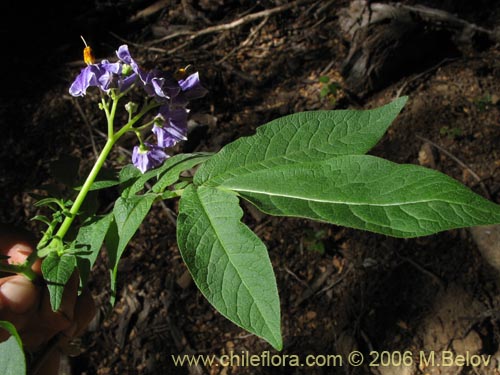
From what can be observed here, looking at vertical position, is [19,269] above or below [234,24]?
above

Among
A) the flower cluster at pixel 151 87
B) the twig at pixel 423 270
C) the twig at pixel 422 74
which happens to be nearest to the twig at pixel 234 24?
the twig at pixel 422 74

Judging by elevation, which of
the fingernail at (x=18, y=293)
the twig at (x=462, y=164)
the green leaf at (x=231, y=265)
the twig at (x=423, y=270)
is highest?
the green leaf at (x=231, y=265)

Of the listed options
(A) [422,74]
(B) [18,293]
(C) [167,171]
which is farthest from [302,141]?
(A) [422,74]

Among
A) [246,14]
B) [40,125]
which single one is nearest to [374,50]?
[246,14]

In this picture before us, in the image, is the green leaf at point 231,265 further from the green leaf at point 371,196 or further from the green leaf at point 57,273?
the green leaf at point 57,273

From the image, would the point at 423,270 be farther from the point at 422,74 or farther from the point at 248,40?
the point at 248,40

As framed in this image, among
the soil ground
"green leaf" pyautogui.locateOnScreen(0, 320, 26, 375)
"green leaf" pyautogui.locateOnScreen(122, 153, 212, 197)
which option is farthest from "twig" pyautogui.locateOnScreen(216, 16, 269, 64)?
"green leaf" pyautogui.locateOnScreen(0, 320, 26, 375)

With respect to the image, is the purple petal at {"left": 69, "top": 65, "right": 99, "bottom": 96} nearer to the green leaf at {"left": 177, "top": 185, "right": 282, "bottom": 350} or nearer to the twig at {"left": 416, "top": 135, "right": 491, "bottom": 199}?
the green leaf at {"left": 177, "top": 185, "right": 282, "bottom": 350}

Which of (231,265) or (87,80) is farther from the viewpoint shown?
(87,80)
